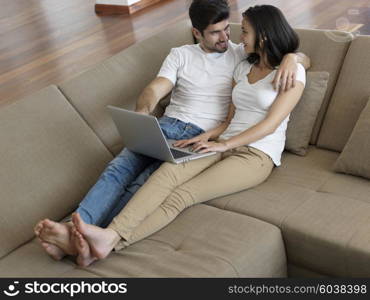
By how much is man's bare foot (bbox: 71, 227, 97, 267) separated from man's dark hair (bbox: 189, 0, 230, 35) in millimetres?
1073

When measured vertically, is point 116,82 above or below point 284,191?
above

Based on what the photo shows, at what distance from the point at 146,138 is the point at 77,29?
11.3ft

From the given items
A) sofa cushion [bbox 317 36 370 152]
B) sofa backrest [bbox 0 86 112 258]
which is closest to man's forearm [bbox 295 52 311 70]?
sofa cushion [bbox 317 36 370 152]

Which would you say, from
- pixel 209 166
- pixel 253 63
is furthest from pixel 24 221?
pixel 253 63

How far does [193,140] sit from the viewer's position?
2322 mm

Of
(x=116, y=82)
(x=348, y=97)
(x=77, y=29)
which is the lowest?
(x=77, y=29)

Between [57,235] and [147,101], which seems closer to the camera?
[57,235]

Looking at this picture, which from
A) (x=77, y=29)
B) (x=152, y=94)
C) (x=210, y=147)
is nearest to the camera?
(x=210, y=147)

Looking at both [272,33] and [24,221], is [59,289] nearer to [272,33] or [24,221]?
[24,221]

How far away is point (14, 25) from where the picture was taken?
561cm

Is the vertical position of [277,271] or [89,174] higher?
[89,174]

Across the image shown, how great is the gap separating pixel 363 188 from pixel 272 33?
0.70 m

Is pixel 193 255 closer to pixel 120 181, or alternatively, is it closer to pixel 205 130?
pixel 120 181

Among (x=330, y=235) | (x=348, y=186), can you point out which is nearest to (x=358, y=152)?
(x=348, y=186)
